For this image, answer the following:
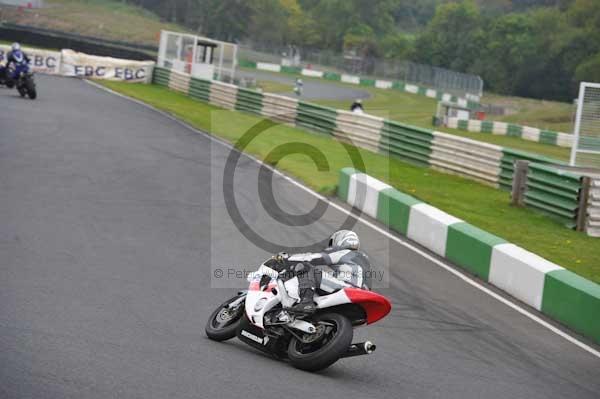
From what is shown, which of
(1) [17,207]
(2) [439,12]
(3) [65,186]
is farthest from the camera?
(2) [439,12]

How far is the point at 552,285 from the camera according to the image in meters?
11.0

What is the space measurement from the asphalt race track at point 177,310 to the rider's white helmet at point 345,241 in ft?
3.37

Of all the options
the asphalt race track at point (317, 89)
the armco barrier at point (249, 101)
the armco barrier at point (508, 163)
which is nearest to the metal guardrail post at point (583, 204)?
the armco barrier at point (508, 163)

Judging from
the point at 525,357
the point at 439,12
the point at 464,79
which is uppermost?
the point at 439,12

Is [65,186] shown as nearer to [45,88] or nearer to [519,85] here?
[45,88]

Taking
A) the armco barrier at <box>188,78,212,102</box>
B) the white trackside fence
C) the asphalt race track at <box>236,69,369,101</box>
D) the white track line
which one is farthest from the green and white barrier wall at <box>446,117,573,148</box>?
the white track line

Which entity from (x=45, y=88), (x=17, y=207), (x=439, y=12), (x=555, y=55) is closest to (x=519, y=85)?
(x=555, y=55)

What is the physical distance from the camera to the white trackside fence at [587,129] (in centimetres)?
2041

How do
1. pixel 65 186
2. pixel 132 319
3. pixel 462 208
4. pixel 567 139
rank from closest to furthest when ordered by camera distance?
pixel 132 319
pixel 65 186
pixel 462 208
pixel 567 139

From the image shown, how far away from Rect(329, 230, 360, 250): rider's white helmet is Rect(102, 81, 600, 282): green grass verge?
21.1 feet

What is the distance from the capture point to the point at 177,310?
9055 mm

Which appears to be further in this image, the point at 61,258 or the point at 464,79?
the point at 464,79

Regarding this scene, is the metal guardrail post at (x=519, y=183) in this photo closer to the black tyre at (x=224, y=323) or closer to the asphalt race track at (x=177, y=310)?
the asphalt race track at (x=177, y=310)

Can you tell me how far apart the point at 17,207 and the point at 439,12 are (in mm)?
104134
